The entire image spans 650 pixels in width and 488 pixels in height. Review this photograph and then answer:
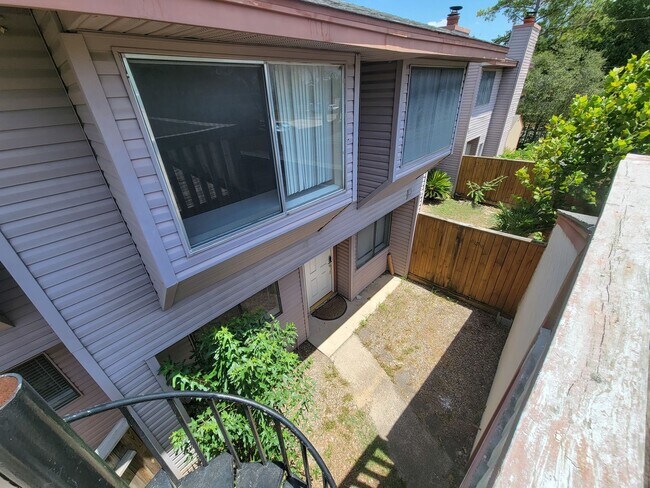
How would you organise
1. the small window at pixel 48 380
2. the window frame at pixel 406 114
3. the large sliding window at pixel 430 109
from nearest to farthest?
1. the small window at pixel 48 380
2. the window frame at pixel 406 114
3. the large sliding window at pixel 430 109

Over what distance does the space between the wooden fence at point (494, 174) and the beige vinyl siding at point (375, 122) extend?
9182mm

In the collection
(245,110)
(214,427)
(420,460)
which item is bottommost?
(420,460)

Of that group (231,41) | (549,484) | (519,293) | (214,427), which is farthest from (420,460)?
(231,41)

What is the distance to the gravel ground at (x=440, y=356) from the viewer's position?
4668 millimetres

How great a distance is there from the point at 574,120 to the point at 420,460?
765 centimetres

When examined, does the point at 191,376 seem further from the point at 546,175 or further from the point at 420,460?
the point at 546,175

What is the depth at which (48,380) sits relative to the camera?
2990mm

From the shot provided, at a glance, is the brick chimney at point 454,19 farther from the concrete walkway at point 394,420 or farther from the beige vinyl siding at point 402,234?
the concrete walkway at point 394,420

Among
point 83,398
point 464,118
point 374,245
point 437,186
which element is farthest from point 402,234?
point 464,118

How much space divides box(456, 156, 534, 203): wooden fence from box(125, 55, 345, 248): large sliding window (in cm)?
1062

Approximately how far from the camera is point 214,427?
10.1 feet

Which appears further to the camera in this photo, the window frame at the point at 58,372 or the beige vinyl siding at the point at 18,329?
the window frame at the point at 58,372

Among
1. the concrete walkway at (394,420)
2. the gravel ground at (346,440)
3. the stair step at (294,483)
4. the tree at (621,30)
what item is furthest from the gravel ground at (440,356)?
the tree at (621,30)

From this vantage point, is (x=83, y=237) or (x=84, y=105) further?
(x=83, y=237)
